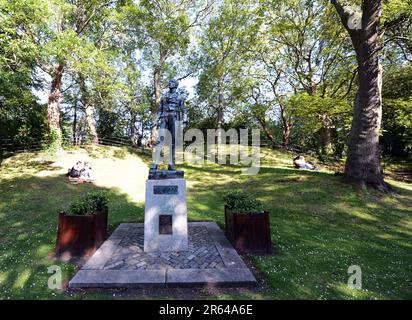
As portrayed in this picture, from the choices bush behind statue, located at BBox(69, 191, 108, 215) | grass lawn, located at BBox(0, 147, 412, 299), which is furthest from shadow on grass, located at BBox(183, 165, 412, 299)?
bush behind statue, located at BBox(69, 191, 108, 215)

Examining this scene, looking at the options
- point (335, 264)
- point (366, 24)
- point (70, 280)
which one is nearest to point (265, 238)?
point (335, 264)

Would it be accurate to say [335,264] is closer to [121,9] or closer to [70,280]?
[70,280]

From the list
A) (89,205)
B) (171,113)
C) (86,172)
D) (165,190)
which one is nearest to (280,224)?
(165,190)

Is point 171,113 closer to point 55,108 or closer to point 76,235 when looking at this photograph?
point 76,235

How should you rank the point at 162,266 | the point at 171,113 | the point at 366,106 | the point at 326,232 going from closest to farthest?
the point at 162,266 < the point at 171,113 < the point at 326,232 < the point at 366,106

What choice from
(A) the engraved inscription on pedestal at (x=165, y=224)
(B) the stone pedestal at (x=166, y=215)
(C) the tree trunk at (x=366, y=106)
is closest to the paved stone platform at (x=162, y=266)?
(B) the stone pedestal at (x=166, y=215)

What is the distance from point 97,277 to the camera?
4.04 m

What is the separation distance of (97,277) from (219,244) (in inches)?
102

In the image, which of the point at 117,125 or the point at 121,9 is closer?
the point at 121,9

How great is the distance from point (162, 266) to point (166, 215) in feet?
3.75

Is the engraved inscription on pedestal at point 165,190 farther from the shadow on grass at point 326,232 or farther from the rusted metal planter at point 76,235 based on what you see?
the shadow on grass at point 326,232

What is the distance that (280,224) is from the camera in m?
7.20

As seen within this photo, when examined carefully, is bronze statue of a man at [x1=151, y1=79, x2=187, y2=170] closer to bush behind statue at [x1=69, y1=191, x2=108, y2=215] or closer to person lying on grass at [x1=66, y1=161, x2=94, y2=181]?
bush behind statue at [x1=69, y1=191, x2=108, y2=215]

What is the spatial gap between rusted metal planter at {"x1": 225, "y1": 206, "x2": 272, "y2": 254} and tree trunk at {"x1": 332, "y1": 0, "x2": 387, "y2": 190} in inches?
271
